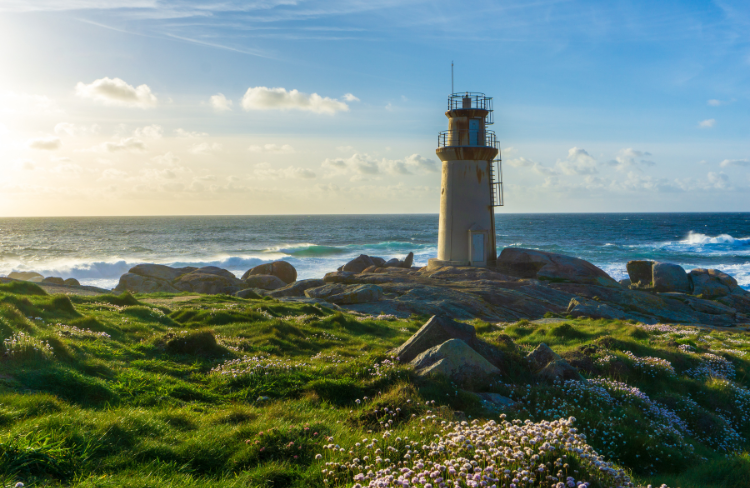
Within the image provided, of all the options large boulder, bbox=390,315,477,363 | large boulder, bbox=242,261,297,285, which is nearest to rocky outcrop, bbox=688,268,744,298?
large boulder, bbox=390,315,477,363

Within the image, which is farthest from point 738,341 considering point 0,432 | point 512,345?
point 0,432

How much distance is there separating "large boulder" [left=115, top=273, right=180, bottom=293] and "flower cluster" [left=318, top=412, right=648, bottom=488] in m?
30.2

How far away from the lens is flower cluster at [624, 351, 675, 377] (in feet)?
37.1

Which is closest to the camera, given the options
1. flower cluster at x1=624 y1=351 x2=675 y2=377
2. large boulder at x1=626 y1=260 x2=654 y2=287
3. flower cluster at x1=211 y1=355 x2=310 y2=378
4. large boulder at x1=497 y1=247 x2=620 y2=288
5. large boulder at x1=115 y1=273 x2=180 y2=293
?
flower cluster at x1=211 y1=355 x2=310 y2=378

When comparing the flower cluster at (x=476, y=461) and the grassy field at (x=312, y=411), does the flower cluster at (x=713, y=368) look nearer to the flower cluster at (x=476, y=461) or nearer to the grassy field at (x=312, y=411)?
the grassy field at (x=312, y=411)

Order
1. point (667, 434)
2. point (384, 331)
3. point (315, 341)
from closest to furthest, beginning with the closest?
point (667, 434) → point (315, 341) → point (384, 331)

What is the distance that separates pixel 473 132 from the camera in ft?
113

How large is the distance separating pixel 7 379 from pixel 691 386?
44.4 ft

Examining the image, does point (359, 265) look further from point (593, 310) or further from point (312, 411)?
point (312, 411)

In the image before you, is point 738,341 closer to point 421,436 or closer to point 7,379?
point 421,436

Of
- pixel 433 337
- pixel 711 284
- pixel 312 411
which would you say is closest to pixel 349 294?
pixel 433 337

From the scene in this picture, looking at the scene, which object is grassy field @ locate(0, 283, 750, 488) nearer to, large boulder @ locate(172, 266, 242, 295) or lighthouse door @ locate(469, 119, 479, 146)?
large boulder @ locate(172, 266, 242, 295)

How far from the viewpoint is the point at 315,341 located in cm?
1331

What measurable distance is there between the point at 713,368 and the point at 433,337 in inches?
316
